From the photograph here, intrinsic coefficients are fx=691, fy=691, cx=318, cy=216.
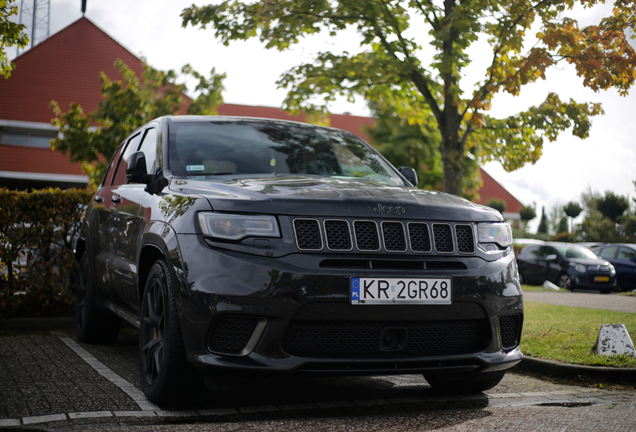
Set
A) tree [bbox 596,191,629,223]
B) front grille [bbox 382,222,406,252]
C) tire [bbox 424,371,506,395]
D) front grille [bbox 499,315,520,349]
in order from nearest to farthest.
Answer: front grille [bbox 382,222,406,252]
front grille [bbox 499,315,520,349]
tire [bbox 424,371,506,395]
tree [bbox 596,191,629,223]

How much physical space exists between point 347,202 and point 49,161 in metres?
26.5

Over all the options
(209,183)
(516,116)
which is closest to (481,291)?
(209,183)

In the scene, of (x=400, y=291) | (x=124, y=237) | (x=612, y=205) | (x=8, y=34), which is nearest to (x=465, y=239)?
(x=400, y=291)

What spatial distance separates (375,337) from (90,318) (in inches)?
142

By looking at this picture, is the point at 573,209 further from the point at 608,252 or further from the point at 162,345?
the point at 162,345

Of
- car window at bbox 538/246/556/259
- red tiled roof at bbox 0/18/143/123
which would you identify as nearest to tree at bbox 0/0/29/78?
car window at bbox 538/246/556/259

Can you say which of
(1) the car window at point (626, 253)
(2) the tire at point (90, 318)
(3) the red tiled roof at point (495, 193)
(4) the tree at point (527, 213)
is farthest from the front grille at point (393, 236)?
(4) the tree at point (527, 213)

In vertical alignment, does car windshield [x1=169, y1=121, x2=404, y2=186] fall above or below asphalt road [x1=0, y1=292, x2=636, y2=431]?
above

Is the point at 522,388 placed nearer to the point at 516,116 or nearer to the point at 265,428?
the point at 265,428

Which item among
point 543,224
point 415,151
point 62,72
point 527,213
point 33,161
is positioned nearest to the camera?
point 33,161

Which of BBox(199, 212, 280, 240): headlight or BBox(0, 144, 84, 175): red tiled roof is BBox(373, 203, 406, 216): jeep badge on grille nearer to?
BBox(199, 212, 280, 240): headlight

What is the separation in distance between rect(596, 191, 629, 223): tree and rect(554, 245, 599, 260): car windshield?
842 inches

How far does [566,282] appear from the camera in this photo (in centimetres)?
2072

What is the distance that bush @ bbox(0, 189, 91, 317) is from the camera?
7.77 metres
